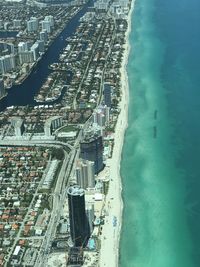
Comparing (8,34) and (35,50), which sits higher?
(8,34)

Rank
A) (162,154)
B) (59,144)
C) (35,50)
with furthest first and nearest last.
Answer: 1. (35,50)
2. (59,144)
3. (162,154)

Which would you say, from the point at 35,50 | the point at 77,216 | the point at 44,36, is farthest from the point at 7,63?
the point at 77,216

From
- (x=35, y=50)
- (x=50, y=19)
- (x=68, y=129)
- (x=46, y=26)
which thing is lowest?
(x=68, y=129)

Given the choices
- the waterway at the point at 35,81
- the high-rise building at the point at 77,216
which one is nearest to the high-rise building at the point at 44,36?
the waterway at the point at 35,81

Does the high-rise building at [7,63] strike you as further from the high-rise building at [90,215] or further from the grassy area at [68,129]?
the high-rise building at [90,215]

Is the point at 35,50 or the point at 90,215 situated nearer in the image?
the point at 90,215

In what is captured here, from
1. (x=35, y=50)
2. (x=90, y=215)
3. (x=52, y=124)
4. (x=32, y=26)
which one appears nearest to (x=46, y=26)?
(x=32, y=26)

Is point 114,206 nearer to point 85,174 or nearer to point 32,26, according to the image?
point 85,174

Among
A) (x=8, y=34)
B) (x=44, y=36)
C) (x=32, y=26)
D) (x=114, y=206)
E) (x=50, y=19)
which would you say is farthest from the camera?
(x=50, y=19)

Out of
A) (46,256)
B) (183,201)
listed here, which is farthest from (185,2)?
(46,256)
